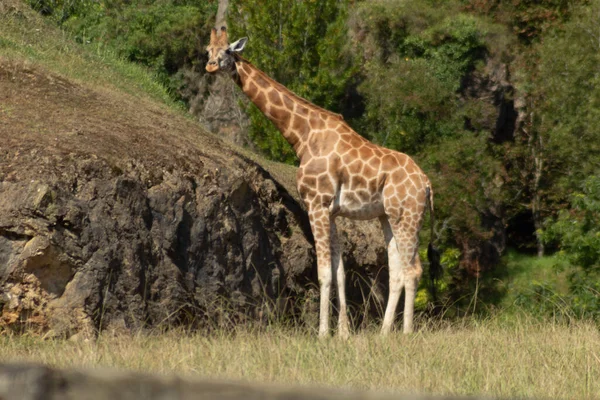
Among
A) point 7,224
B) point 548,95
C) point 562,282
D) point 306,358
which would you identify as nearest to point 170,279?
point 7,224

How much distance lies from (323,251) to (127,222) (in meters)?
2.56

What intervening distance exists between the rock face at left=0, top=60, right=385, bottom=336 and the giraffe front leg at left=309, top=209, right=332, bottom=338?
0.63 metres

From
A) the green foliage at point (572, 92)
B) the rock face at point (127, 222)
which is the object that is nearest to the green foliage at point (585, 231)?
the rock face at point (127, 222)

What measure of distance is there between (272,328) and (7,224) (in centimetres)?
301

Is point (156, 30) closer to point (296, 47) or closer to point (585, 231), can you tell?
point (296, 47)

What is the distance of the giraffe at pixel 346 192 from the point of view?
11000mm

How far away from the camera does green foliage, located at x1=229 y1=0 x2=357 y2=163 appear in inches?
1056

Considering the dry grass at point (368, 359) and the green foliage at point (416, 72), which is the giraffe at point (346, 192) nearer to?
the dry grass at point (368, 359)

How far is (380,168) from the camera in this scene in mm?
11172

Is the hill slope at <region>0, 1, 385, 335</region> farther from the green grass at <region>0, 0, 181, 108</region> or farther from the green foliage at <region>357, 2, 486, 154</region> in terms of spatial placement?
the green foliage at <region>357, 2, 486, 154</region>

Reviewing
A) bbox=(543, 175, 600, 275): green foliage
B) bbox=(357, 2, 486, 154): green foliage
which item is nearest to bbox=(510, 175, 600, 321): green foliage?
bbox=(543, 175, 600, 275): green foliage

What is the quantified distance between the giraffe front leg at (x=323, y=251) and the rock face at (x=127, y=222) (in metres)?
0.63

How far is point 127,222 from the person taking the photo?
9641 millimetres

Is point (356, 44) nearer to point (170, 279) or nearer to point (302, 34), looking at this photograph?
point (302, 34)
